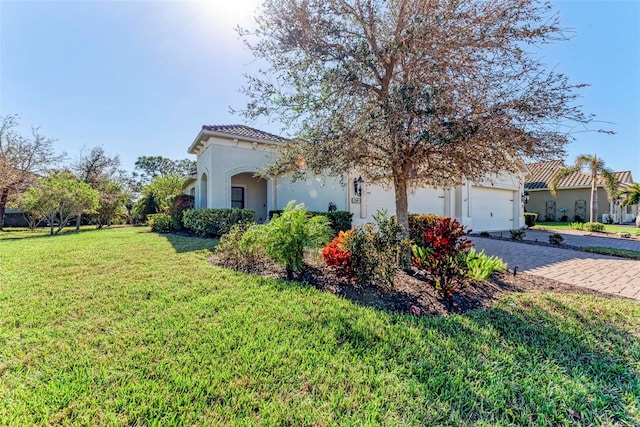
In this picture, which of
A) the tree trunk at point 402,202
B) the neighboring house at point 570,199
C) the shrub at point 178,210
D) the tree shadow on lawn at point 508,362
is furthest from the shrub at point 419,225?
the neighboring house at point 570,199

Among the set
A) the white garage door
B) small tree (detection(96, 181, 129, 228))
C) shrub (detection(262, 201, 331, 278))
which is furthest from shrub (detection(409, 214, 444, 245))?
small tree (detection(96, 181, 129, 228))

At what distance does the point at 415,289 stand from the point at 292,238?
2617 millimetres

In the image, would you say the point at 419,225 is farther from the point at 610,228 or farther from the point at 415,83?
the point at 610,228

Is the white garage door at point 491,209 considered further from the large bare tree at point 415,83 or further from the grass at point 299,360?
the grass at point 299,360

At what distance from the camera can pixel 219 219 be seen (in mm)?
11422

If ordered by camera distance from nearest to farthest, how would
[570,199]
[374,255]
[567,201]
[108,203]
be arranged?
[374,255] → [108,203] → [570,199] → [567,201]

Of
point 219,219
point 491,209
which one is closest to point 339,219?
point 219,219

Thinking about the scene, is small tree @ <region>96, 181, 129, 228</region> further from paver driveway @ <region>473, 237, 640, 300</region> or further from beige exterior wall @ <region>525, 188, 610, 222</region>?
beige exterior wall @ <region>525, 188, 610, 222</region>

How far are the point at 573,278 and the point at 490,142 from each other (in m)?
4.45

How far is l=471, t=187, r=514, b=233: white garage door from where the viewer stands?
17188 mm

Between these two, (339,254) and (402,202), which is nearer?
(339,254)

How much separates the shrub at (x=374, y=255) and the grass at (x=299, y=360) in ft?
2.71

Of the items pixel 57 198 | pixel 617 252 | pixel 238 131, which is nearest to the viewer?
pixel 617 252

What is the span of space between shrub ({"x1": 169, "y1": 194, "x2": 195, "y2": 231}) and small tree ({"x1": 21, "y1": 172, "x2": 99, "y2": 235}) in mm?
5234
